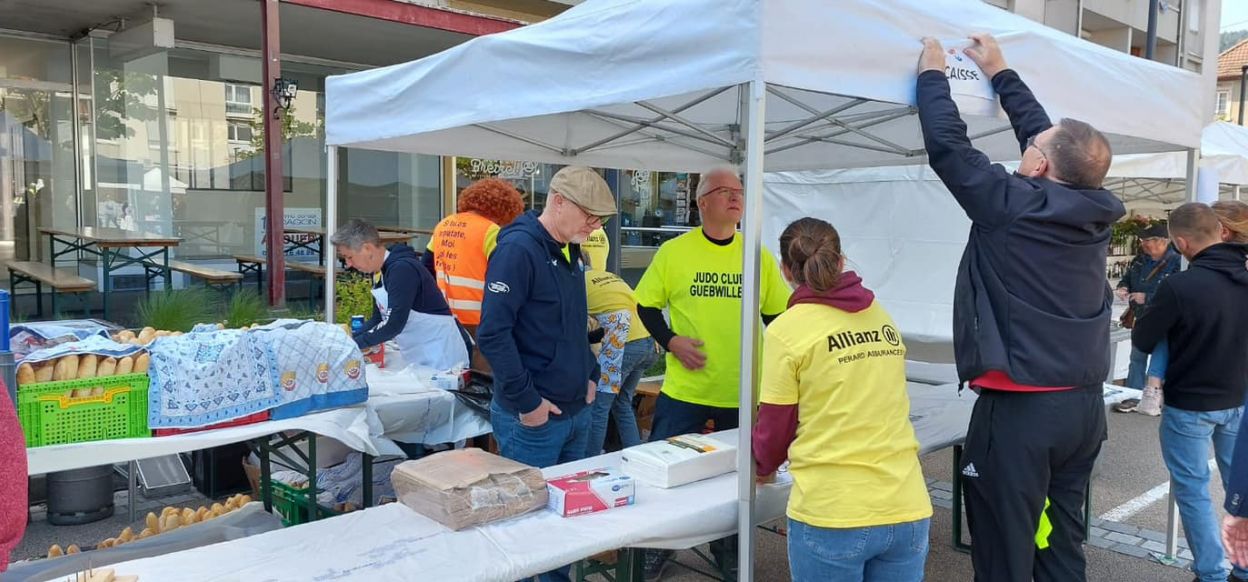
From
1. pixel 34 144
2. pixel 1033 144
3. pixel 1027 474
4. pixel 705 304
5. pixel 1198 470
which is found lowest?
pixel 1198 470

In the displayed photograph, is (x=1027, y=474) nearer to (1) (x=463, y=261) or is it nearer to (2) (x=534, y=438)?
(2) (x=534, y=438)

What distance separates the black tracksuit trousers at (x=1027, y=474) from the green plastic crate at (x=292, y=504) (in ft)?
8.99

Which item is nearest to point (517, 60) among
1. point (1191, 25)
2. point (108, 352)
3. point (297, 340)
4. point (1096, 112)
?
point (297, 340)

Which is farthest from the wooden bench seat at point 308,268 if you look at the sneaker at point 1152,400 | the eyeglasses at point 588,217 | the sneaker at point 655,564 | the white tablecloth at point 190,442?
the sneaker at point 1152,400

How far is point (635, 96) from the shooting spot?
8.74ft

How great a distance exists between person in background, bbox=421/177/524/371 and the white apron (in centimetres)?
21

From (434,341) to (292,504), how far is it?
0.99 metres

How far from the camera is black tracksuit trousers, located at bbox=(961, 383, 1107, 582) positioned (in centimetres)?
251

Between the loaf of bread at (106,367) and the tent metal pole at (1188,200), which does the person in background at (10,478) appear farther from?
the tent metal pole at (1188,200)

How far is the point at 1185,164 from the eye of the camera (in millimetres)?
6961

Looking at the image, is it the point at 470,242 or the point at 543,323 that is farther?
the point at 470,242

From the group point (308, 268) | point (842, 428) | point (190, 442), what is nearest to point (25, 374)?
point (190, 442)

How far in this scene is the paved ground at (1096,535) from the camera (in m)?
4.04

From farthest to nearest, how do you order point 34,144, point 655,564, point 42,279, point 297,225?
point 297,225
point 34,144
point 42,279
point 655,564
